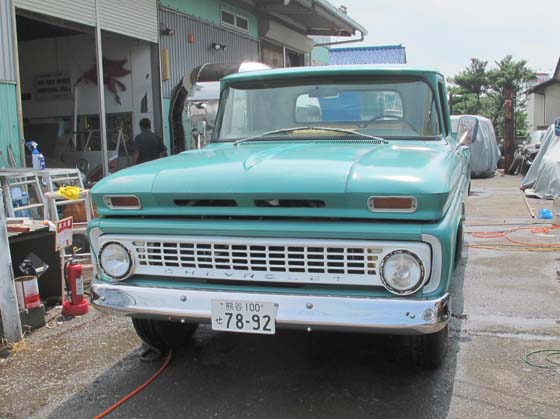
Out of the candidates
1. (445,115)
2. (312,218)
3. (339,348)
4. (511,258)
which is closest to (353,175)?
(312,218)

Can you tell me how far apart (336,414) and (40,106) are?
11.6 meters

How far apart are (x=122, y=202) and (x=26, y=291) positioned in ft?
5.87

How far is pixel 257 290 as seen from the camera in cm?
293

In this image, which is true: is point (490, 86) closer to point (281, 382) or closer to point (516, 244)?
point (516, 244)

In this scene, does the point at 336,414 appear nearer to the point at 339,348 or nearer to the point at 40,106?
the point at 339,348

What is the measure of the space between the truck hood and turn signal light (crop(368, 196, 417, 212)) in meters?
0.02

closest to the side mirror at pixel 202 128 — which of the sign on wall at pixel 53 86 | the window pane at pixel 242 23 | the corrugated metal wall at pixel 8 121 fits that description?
the corrugated metal wall at pixel 8 121

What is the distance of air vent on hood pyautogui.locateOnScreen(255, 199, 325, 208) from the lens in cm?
285

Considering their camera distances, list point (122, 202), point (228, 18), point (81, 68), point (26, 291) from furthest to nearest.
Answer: point (228, 18) → point (81, 68) → point (26, 291) → point (122, 202)

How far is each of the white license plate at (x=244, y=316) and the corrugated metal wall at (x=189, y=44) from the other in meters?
9.48

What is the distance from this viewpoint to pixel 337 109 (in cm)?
421

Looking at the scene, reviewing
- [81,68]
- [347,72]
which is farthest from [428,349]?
[81,68]

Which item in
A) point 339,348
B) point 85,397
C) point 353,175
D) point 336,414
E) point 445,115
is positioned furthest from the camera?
point 445,115

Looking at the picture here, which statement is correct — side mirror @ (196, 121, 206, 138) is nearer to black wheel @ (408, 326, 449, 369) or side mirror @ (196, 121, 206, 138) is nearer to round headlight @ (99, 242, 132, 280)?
round headlight @ (99, 242, 132, 280)
